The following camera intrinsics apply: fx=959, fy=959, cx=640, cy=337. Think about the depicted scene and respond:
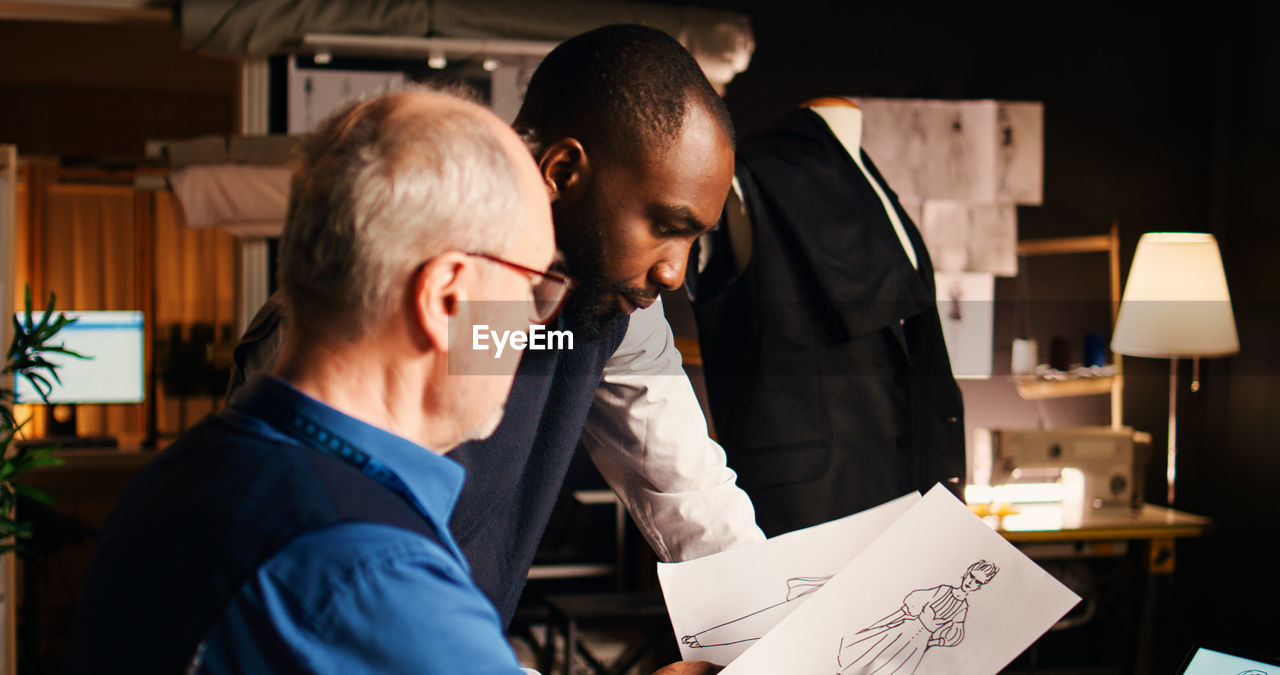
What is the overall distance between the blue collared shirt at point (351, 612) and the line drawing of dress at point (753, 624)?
45 centimetres

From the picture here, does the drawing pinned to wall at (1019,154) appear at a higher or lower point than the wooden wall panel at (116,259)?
higher

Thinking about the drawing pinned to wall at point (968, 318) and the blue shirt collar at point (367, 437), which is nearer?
the blue shirt collar at point (367, 437)

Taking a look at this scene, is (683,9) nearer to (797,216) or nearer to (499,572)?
(797,216)

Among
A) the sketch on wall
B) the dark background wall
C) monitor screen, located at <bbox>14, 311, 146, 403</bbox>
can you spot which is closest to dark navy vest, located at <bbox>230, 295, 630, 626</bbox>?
the dark background wall

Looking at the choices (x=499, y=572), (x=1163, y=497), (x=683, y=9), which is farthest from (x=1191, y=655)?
(x=1163, y=497)

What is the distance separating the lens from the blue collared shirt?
1.59ft

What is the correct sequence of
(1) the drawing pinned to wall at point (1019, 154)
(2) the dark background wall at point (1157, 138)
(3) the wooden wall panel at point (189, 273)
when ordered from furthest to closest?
(3) the wooden wall panel at point (189, 273) < (1) the drawing pinned to wall at point (1019, 154) < (2) the dark background wall at point (1157, 138)

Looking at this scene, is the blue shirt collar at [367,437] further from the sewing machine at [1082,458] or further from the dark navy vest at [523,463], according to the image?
the sewing machine at [1082,458]

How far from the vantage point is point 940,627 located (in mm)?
876

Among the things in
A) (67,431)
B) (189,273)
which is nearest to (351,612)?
(67,431)

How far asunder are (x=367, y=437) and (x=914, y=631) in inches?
21.6

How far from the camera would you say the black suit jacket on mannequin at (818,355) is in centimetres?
176

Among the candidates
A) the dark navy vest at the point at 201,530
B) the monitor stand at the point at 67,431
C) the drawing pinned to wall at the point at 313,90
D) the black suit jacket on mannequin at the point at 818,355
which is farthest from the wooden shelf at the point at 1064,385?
the monitor stand at the point at 67,431

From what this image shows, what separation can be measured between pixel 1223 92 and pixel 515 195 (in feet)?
12.8
